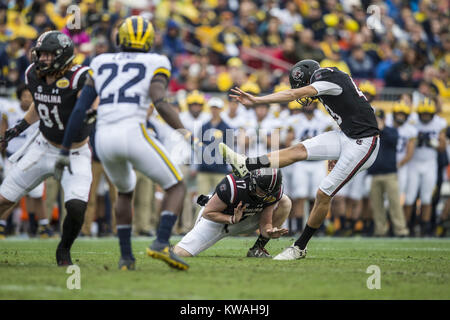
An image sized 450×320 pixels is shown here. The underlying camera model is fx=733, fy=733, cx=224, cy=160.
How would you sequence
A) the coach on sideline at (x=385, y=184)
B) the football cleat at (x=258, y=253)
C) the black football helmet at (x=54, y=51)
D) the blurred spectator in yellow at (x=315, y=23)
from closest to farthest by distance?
the black football helmet at (x=54, y=51), the football cleat at (x=258, y=253), the coach on sideline at (x=385, y=184), the blurred spectator in yellow at (x=315, y=23)

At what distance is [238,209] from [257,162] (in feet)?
2.15

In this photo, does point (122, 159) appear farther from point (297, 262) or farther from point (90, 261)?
point (297, 262)

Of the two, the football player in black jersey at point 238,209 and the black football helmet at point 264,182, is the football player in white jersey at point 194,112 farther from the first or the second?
the black football helmet at point 264,182

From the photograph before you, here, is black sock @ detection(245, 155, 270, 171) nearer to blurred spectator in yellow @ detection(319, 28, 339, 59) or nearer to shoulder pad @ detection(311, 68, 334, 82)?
shoulder pad @ detection(311, 68, 334, 82)

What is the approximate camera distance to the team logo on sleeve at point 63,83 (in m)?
6.34

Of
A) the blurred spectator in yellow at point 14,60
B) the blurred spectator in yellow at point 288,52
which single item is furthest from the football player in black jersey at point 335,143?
the blurred spectator in yellow at point 288,52

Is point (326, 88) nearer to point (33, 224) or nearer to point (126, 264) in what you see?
point (126, 264)

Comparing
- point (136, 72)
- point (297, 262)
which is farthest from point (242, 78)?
point (136, 72)

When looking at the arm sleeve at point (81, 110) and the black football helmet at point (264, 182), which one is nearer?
the arm sleeve at point (81, 110)

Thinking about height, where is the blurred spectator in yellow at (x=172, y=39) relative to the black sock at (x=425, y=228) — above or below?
above

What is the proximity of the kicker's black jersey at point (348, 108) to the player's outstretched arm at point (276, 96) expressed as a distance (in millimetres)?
366

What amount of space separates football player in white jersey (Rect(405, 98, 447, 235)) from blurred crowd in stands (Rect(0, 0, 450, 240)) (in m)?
0.36
